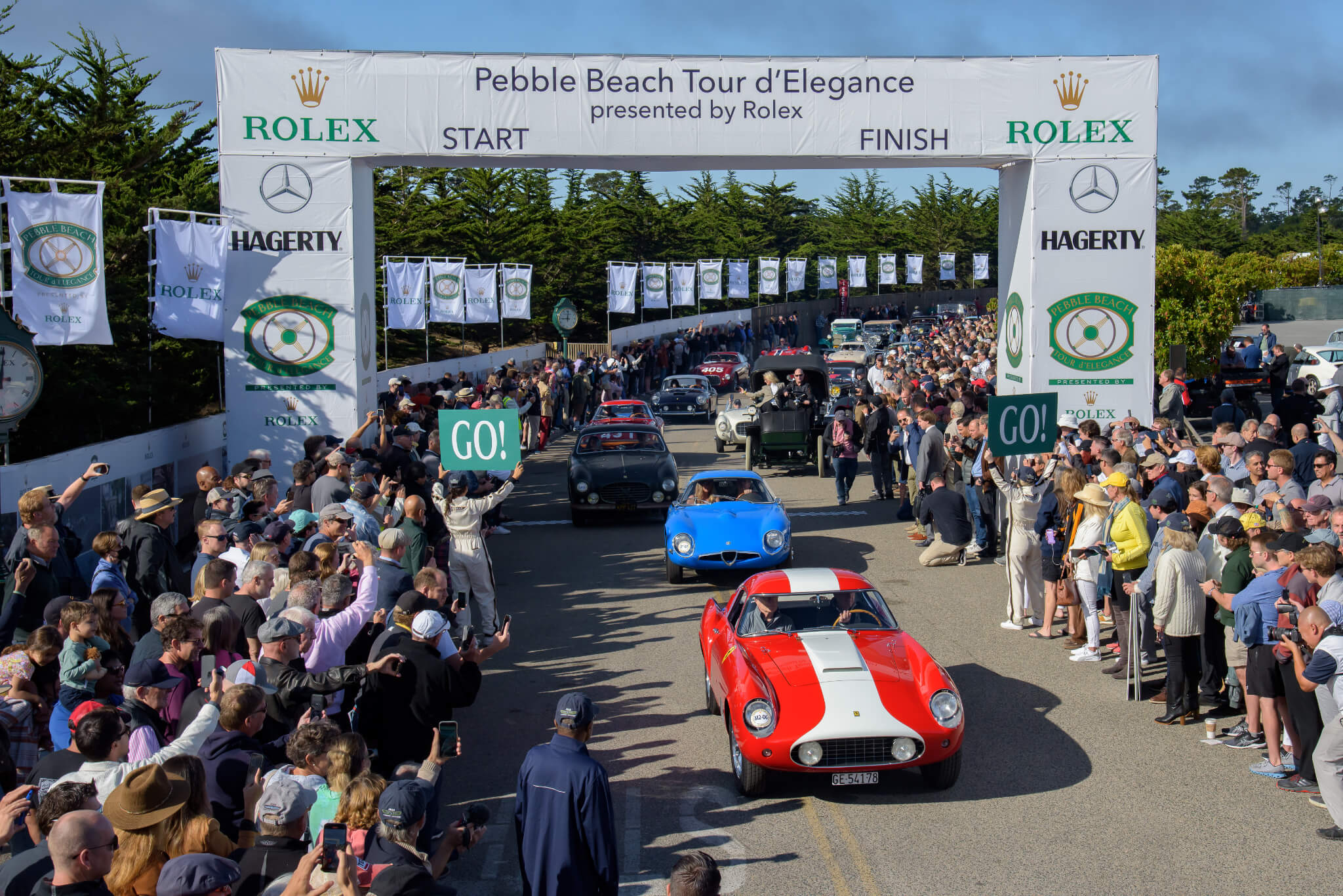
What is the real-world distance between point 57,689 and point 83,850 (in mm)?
2738

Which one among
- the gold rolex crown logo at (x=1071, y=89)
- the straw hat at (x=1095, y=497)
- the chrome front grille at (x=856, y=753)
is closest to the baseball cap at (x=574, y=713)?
the chrome front grille at (x=856, y=753)

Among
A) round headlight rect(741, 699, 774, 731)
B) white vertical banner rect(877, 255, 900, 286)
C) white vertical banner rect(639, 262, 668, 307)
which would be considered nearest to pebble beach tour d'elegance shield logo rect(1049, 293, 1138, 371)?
round headlight rect(741, 699, 774, 731)

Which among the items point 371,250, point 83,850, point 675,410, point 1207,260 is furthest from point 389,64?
point 1207,260

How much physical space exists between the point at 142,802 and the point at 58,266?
1009 centimetres

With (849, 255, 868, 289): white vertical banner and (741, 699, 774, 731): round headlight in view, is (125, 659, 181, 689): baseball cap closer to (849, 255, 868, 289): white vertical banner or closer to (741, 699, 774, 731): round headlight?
(741, 699, 774, 731): round headlight

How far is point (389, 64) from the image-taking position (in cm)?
1622

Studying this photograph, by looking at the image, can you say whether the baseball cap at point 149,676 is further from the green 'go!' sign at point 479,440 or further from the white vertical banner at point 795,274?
the white vertical banner at point 795,274

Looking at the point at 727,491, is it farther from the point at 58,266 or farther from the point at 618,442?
the point at 58,266

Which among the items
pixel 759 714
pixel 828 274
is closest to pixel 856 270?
pixel 828 274

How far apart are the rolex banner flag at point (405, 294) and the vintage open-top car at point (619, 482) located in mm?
8507

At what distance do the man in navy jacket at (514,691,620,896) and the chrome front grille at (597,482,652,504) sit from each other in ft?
41.6

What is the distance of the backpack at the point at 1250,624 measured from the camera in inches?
301

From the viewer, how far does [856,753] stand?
738 centimetres

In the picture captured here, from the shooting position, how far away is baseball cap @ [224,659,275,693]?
611 cm
